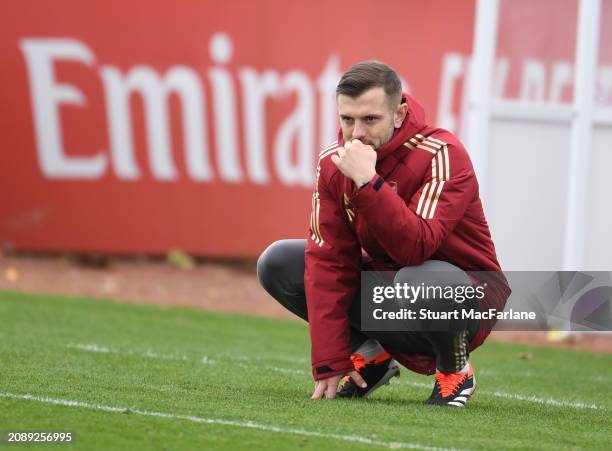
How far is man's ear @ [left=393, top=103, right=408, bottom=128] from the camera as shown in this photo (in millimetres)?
4285

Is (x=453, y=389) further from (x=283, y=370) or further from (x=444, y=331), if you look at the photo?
(x=283, y=370)

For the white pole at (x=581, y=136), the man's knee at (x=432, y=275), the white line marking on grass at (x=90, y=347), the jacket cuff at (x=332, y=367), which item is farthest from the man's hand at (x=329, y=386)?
the white pole at (x=581, y=136)

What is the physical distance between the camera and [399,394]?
16.0 feet

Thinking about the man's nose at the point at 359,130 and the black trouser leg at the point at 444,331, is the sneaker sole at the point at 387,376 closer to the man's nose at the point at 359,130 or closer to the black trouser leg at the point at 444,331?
the black trouser leg at the point at 444,331

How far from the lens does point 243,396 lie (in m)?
4.44

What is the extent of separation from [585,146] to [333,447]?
482cm

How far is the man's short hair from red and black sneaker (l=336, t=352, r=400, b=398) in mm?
1016

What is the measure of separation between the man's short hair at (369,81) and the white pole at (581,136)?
3835 millimetres

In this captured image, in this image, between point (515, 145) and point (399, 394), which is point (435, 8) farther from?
point (399, 394)

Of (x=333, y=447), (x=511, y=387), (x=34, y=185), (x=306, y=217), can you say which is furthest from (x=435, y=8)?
(x=333, y=447)

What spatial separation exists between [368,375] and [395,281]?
0.56m

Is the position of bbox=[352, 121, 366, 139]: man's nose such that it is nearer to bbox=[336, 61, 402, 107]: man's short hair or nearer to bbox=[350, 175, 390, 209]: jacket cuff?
bbox=[336, 61, 402, 107]: man's short hair

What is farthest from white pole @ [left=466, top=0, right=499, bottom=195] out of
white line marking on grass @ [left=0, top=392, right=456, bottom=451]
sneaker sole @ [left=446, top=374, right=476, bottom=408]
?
white line marking on grass @ [left=0, top=392, right=456, bottom=451]

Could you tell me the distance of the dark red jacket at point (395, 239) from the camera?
164 inches
